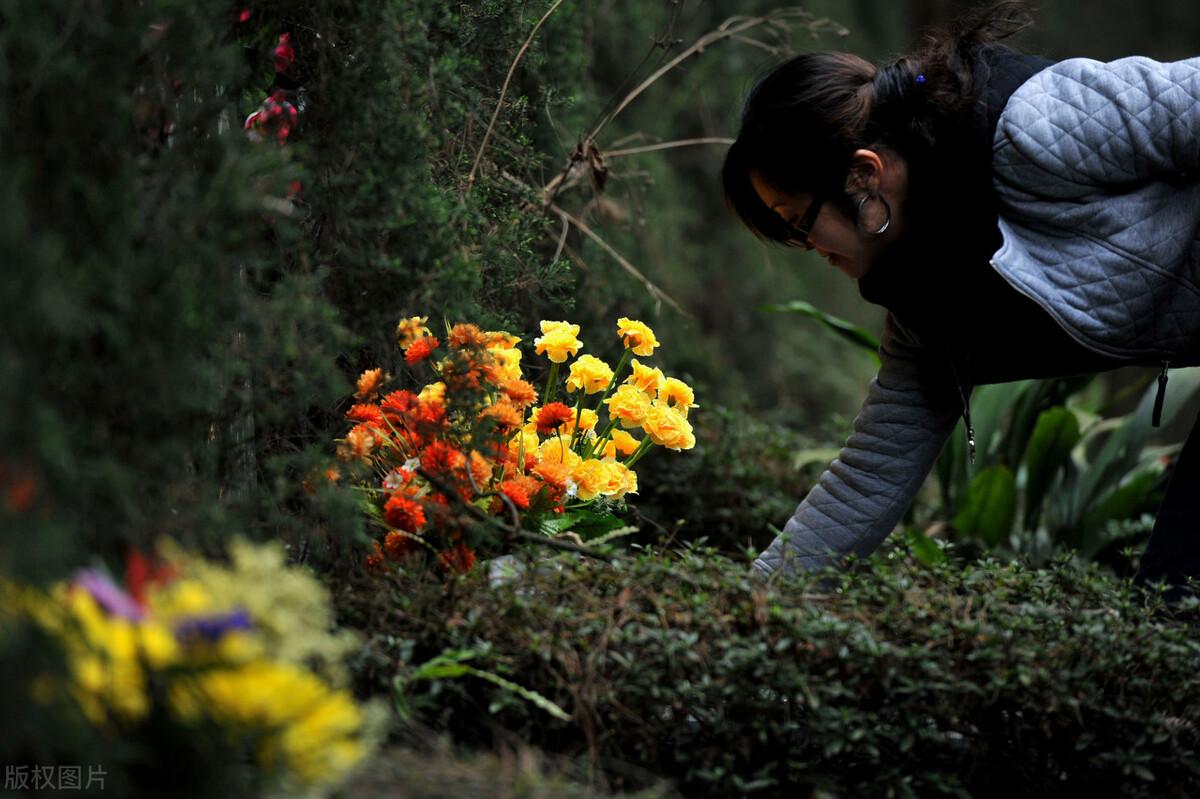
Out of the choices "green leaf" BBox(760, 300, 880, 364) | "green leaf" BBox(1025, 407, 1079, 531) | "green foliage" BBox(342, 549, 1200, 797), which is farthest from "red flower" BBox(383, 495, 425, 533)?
"green leaf" BBox(1025, 407, 1079, 531)

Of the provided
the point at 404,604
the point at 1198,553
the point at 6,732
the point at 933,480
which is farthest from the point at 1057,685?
the point at 933,480

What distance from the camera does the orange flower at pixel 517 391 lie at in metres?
1.67

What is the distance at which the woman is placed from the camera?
1.69 m

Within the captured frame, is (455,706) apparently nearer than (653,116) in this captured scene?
Yes

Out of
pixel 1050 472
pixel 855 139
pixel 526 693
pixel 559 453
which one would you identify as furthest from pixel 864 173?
pixel 1050 472

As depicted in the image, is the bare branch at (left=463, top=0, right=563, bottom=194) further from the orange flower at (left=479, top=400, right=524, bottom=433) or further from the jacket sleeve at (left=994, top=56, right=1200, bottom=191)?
the jacket sleeve at (left=994, top=56, right=1200, bottom=191)

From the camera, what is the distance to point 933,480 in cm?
405

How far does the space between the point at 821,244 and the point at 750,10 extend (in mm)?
3306

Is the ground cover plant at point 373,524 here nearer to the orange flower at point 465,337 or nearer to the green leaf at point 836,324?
the orange flower at point 465,337

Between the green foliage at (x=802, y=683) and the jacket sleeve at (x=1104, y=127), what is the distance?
673mm

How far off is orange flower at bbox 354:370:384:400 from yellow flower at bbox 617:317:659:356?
42 centimetres

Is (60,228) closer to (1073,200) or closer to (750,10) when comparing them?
(1073,200)

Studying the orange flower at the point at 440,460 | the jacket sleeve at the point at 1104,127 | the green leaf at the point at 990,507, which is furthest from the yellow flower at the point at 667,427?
the green leaf at the point at 990,507

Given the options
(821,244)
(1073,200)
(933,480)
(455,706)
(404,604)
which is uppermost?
(1073,200)
